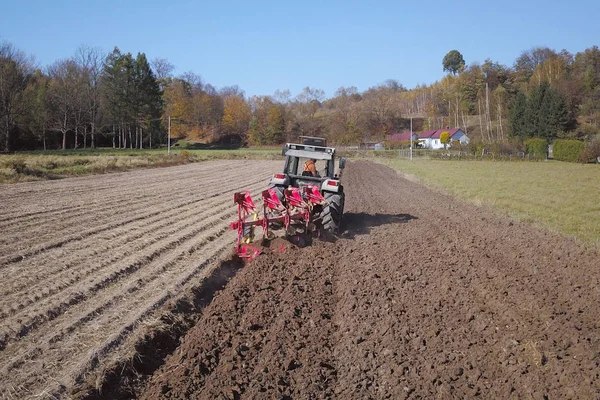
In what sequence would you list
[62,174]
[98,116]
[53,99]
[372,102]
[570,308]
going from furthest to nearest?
[372,102], [98,116], [53,99], [62,174], [570,308]

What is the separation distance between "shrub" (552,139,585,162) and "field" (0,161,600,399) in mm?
44682

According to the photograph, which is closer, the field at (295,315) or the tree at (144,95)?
the field at (295,315)

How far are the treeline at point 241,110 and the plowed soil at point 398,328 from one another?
48.1m

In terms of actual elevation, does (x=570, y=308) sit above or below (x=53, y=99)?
below

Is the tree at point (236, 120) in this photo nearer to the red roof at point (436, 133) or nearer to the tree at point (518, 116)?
the red roof at point (436, 133)

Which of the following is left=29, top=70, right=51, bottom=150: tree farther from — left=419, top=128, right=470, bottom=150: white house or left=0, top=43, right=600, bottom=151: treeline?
left=419, top=128, right=470, bottom=150: white house

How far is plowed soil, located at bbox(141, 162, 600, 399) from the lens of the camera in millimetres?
4008

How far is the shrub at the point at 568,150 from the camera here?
48500 mm

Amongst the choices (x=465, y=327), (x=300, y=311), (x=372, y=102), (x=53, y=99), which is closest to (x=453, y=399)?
(x=465, y=327)

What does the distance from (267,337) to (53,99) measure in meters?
58.4

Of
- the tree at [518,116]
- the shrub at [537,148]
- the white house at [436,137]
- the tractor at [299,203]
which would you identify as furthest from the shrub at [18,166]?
the white house at [436,137]

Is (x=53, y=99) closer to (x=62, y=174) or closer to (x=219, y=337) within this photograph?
(x=62, y=174)

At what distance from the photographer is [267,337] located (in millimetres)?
4992

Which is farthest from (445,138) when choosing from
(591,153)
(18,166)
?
(18,166)
